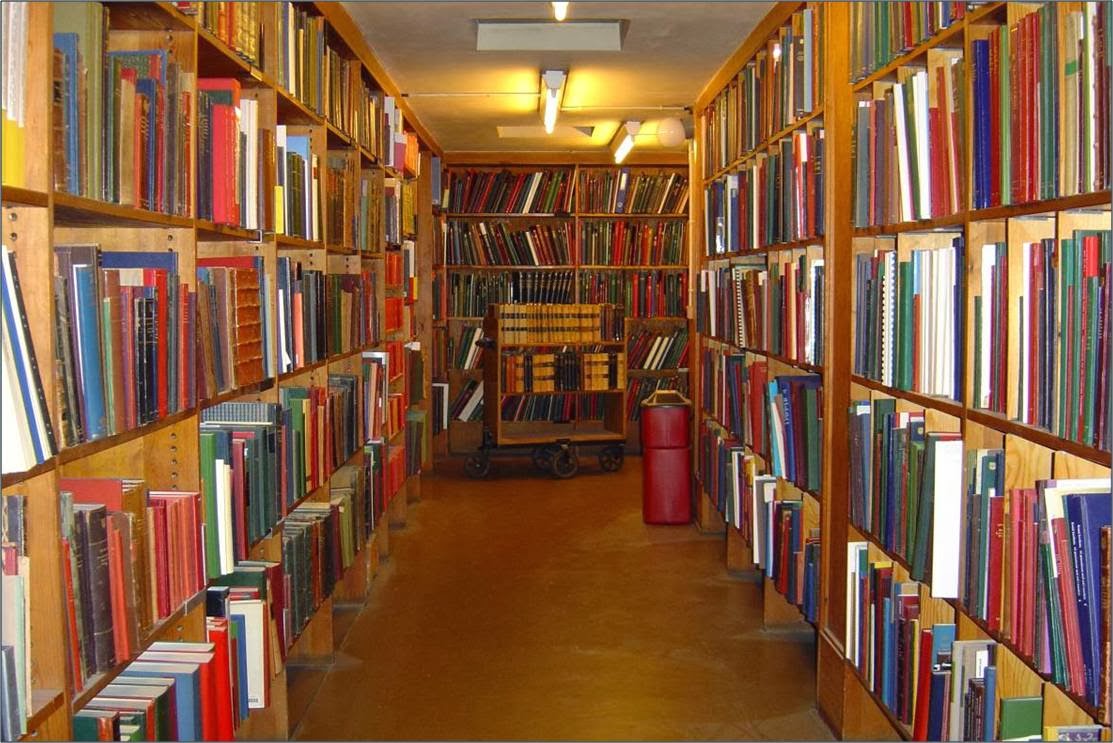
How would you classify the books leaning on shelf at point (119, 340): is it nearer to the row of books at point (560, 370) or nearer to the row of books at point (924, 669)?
the row of books at point (924, 669)

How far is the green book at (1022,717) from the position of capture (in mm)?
2049

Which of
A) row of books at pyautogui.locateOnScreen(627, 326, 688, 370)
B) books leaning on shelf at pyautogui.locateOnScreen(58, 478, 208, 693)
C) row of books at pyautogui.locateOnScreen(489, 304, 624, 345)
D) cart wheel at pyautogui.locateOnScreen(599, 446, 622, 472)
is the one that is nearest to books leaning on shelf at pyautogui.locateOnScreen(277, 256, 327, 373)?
books leaning on shelf at pyautogui.locateOnScreen(58, 478, 208, 693)

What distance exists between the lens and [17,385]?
163cm

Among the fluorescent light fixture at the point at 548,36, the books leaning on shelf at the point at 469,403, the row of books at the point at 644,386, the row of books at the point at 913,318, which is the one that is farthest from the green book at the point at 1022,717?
the books leaning on shelf at the point at 469,403

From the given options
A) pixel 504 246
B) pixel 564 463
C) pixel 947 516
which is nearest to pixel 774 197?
pixel 947 516

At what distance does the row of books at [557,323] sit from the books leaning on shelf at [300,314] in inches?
→ 155

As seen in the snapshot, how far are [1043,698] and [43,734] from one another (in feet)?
6.01

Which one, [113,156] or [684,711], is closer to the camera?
[113,156]

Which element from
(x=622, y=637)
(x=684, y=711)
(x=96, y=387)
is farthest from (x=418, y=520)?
(x=96, y=387)

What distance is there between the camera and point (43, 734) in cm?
172

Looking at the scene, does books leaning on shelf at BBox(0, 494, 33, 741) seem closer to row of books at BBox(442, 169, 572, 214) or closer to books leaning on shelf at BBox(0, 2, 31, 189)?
books leaning on shelf at BBox(0, 2, 31, 189)

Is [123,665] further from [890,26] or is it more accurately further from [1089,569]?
[890,26]

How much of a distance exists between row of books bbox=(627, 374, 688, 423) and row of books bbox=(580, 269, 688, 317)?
562mm

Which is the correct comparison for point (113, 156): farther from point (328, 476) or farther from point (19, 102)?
point (328, 476)
